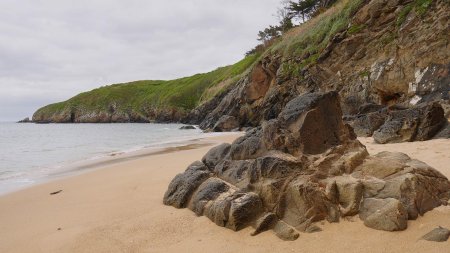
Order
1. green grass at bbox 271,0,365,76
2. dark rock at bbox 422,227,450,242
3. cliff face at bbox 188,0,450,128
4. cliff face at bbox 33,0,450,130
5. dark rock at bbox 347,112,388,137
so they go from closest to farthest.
Result: dark rock at bbox 422,227,450,242 < dark rock at bbox 347,112,388,137 < cliff face at bbox 188,0,450,128 < cliff face at bbox 33,0,450,130 < green grass at bbox 271,0,365,76

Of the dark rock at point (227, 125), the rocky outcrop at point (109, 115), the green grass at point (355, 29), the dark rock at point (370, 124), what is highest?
the green grass at point (355, 29)

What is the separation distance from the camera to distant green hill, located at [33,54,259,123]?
276 ft

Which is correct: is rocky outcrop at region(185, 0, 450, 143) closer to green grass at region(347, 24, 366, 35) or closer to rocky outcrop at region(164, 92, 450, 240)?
green grass at region(347, 24, 366, 35)

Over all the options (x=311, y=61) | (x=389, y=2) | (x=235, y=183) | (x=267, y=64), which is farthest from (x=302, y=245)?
(x=267, y=64)

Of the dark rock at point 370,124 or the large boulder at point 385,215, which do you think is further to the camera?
the dark rock at point 370,124

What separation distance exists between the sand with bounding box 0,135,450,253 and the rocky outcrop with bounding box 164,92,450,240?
207mm

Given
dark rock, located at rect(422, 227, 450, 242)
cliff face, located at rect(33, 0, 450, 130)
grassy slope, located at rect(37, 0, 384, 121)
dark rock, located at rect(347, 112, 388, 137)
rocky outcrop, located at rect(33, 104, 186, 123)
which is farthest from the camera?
rocky outcrop, located at rect(33, 104, 186, 123)

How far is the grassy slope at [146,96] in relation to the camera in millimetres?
84875

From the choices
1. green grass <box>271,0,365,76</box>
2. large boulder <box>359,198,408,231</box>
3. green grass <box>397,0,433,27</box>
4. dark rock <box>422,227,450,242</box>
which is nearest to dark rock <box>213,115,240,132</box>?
green grass <box>271,0,365,76</box>

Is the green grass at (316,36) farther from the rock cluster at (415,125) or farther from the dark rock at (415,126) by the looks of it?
the dark rock at (415,126)

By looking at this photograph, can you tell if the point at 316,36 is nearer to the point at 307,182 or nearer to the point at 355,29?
the point at 355,29

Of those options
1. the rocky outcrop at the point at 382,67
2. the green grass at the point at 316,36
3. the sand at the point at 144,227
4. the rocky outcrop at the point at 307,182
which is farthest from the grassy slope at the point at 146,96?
the rocky outcrop at the point at 307,182

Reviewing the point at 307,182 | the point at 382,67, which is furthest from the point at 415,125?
the point at 382,67

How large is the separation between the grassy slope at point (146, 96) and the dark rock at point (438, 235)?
63.8 meters
